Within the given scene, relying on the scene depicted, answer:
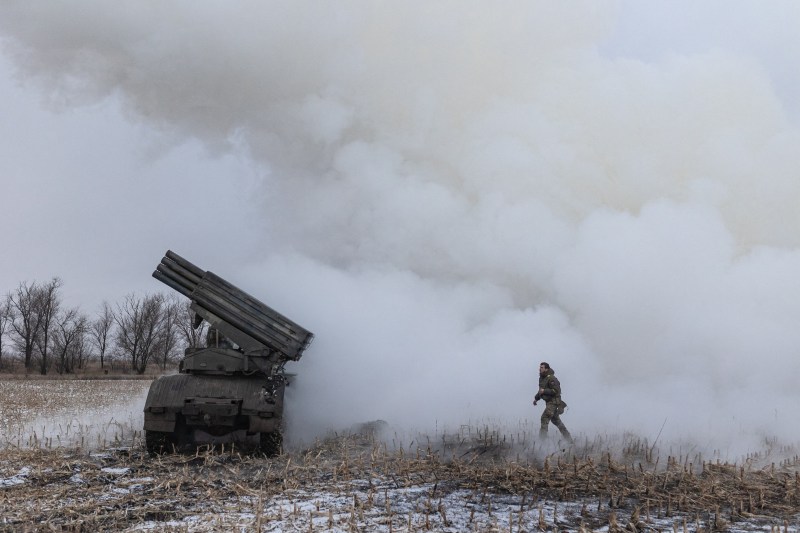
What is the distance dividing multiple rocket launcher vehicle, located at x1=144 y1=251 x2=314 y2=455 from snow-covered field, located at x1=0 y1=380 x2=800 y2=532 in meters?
0.44

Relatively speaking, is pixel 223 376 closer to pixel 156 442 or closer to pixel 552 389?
pixel 156 442

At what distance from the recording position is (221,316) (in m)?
13.1

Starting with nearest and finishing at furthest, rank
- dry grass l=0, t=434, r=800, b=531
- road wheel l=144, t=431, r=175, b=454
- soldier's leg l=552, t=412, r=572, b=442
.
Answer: dry grass l=0, t=434, r=800, b=531 < road wheel l=144, t=431, r=175, b=454 < soldier's leg l=552, t=412, r=572, b=442

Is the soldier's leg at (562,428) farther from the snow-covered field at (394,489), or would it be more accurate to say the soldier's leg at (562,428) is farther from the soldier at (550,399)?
the snow-covered field at (394,489)

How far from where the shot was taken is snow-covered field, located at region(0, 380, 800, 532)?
775 cm

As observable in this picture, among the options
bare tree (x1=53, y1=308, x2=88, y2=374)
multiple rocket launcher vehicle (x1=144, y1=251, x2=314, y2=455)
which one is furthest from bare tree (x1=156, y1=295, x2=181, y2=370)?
multiple rocket launcher vehicle (x1=144, y1=251, x2=314, y2=455)

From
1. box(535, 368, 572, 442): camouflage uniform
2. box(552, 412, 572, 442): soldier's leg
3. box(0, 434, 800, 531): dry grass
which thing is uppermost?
box(535, 368, 572, 442): camouflage uniform

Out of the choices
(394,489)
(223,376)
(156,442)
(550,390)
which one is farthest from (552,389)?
(156,442)

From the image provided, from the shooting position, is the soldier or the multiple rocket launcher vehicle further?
the soldier

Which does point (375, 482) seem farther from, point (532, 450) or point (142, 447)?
point (142, 447)

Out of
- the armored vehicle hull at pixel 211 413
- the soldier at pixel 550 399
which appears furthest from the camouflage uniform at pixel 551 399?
the armored vehicle hull at pixel 211 413

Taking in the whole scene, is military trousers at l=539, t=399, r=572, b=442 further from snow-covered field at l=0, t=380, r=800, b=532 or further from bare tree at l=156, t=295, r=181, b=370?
bare tree at l=156, t=295, r=181, b=370

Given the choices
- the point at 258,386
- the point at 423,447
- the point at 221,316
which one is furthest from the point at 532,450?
the point at 221,316

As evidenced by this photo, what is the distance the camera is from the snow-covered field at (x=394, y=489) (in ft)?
25.4
